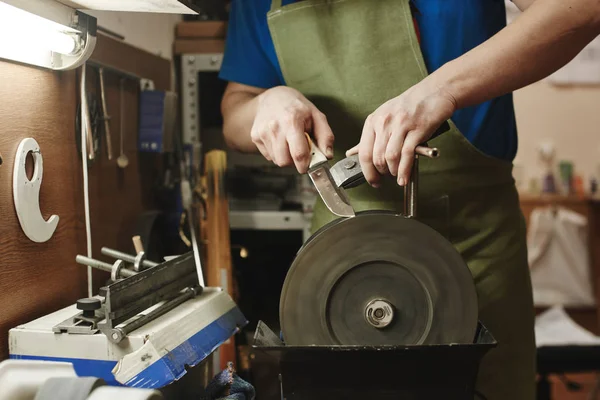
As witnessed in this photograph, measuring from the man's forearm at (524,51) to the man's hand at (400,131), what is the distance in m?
0.04

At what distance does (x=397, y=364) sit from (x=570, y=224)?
2983 mm

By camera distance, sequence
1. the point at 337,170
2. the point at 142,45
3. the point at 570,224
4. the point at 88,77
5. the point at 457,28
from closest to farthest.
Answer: the point at 337,170 < the point at 457,28 < the point at 88,77 < the point at 142,45 < the point at 570,224

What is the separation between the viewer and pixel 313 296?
85 centimetres

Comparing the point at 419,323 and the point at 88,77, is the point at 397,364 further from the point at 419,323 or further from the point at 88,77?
the point at 88,77

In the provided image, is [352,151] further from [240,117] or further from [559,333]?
[559,333]

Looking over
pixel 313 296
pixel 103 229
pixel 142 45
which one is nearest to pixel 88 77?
pixel 103 229

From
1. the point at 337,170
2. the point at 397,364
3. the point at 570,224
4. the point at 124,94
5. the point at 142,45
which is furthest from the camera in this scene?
the point at 570,224

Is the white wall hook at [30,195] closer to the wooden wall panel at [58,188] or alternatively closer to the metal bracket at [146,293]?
the wooden wall panel at [58,188]

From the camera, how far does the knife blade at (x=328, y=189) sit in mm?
922

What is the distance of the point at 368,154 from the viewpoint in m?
0.92

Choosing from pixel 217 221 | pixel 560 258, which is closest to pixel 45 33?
pixel 217 221

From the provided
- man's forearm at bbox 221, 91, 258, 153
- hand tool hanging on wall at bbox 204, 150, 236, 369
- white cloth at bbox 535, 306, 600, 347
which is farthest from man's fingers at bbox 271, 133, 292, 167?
white cloth at bbox 535, 306, 600, 347

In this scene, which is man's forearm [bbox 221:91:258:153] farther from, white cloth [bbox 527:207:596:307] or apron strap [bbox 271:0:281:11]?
white cloth [bbox 527:207:596:307]

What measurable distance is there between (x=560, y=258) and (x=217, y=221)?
8.12 ft
